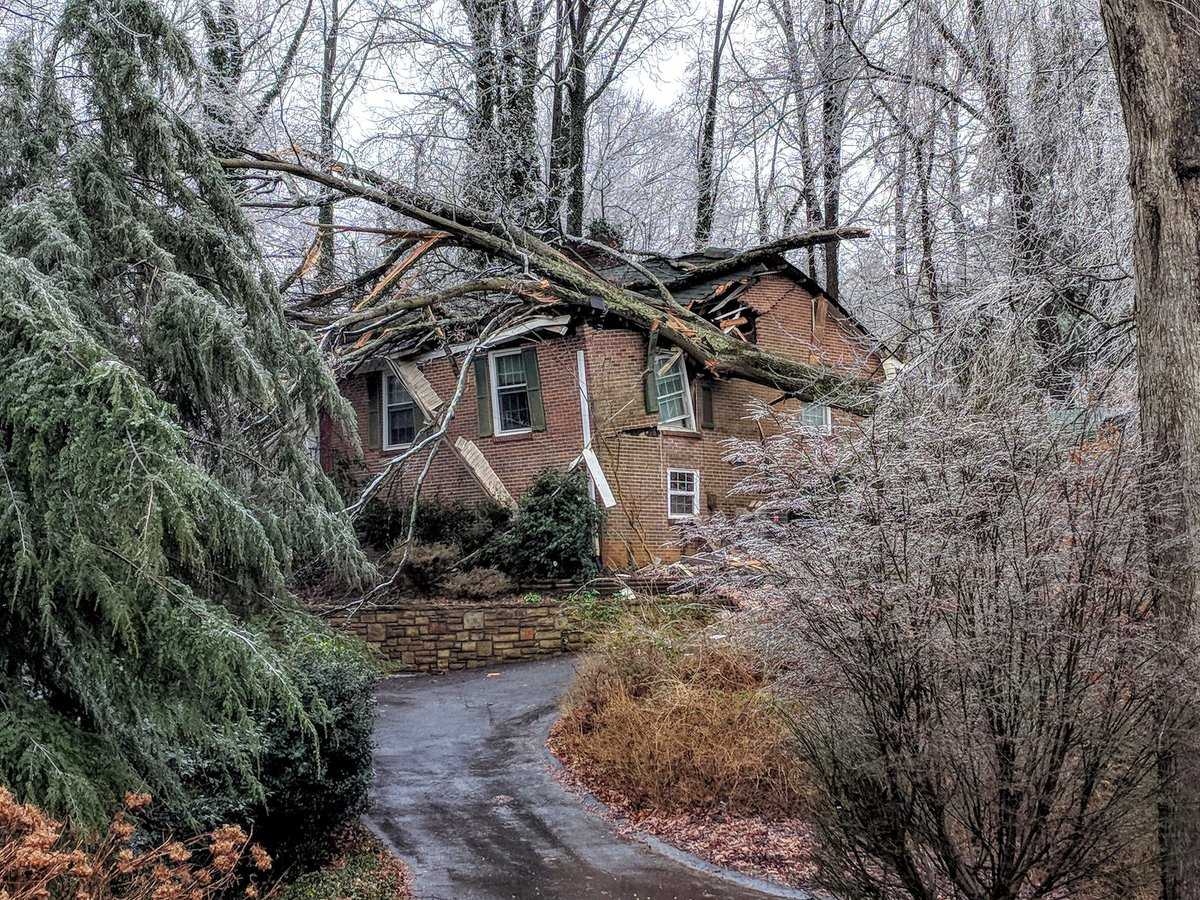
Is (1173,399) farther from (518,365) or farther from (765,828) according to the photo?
(518,365)

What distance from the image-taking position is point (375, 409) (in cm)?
2031

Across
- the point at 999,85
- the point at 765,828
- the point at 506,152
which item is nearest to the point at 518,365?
the point at 506,152

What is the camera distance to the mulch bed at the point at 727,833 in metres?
7.57

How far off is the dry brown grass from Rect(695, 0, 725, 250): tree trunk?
51.8ft

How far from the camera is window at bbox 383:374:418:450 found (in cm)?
2023

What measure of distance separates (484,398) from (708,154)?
28.9 ft

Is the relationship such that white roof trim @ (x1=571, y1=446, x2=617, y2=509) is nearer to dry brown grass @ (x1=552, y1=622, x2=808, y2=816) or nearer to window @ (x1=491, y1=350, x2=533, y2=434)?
window @ (x1=491, y1=350, x2=533, y2=434)


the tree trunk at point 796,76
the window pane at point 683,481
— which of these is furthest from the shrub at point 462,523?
the tree trunk at point 796,76

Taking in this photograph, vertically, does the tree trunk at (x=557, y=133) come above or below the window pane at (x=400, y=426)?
above

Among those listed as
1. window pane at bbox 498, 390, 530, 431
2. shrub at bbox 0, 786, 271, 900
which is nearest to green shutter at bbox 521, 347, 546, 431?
window pane at bbox 498, 390, 530, 431

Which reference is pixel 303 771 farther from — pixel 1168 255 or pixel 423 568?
pixel 423 568

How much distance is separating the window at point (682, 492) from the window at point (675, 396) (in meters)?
0.90

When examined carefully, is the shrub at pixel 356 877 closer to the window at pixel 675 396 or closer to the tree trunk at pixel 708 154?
the window at pixel 675 396

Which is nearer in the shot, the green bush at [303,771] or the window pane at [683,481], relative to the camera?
the green bush at [303,771]
